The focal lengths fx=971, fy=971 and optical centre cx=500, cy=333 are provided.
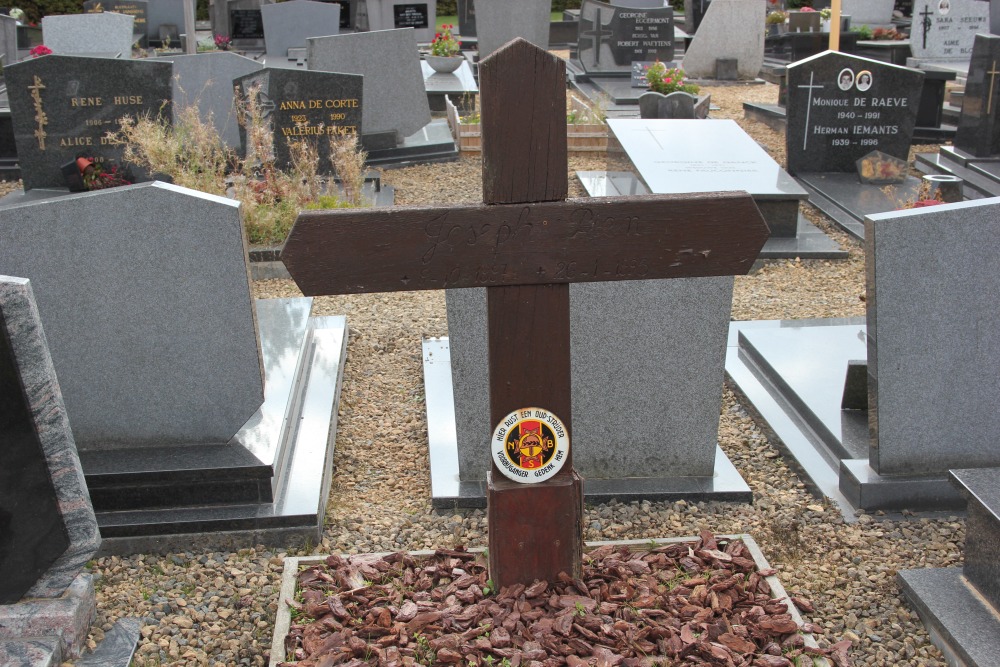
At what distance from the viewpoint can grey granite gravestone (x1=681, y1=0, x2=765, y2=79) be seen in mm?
16047

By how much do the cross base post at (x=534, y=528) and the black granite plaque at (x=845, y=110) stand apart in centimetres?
695

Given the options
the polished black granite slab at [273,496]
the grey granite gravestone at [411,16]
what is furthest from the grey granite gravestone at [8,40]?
the polished black granite slab at [273,496]

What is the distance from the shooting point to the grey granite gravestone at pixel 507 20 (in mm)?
16438

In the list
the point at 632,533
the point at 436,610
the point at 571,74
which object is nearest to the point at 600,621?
the point at 436,610

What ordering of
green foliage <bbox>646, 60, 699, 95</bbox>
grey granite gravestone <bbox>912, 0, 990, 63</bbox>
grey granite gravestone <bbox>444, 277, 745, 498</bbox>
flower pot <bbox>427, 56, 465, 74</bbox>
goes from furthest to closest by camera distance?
flower pot <bbox>427, 56, 465, 74</bbox> < grey granite gravestone <bbox>912, 0, 990, 63</bbox> < green foliage <bbox>646, 60, 699, 95</bbox> < grey granite gravestone <bbox>444, 277, 745, 498</bbox>

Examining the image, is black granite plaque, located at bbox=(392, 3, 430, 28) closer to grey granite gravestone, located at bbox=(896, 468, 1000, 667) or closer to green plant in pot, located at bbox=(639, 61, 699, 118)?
green plant in pot, located at bbox=(639, 61, 699, 118)

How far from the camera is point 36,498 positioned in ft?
10.6

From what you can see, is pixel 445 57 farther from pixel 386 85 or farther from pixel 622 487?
pixel 622 487

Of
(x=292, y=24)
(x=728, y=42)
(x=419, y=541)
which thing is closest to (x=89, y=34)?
(x=292, y=24)

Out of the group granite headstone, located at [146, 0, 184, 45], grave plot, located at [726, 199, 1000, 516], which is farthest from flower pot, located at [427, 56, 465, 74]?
grave plot, located at [726, 199, 1000, 516]

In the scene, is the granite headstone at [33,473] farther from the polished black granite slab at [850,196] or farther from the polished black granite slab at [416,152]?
the polished black granite slab at [416,152]

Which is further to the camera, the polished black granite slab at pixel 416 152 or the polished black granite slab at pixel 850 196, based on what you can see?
the polished black granite slab at pixel 416 152

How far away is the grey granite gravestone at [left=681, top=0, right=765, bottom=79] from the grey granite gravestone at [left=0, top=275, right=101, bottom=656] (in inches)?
581

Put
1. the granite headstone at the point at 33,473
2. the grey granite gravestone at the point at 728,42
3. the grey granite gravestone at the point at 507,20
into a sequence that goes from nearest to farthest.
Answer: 1. the granite headstone at the point at 33,473
2. the grey granite gravestone at the point at 728,42
3. the grey granite gravestone at the point at 507,20
